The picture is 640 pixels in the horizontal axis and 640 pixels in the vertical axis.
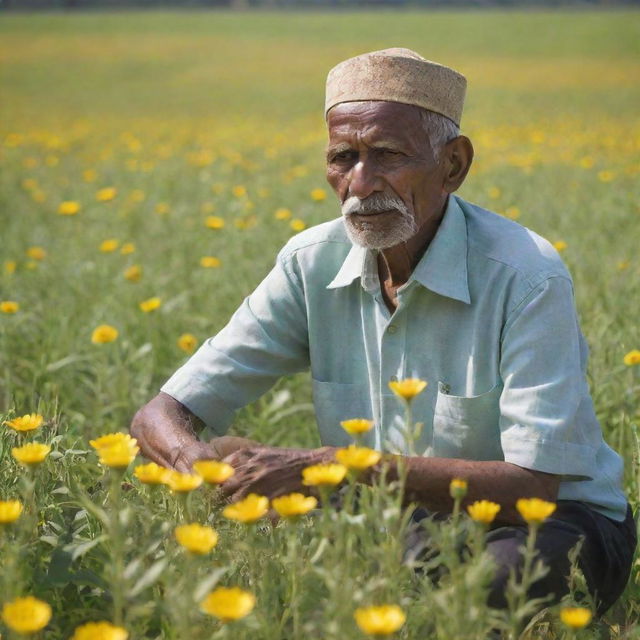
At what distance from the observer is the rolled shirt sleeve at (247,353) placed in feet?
8.03

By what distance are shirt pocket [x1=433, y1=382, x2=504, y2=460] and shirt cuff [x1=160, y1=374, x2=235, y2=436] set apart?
0.57 m

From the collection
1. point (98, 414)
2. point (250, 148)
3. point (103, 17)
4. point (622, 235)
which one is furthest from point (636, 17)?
point (98, 414)

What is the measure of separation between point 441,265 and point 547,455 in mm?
504

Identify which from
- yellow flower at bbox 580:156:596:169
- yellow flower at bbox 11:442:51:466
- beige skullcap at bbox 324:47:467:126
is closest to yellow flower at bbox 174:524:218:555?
yellow flower at bbox 11:442:51:466

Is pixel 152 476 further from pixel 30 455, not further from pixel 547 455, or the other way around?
pixel 547 455

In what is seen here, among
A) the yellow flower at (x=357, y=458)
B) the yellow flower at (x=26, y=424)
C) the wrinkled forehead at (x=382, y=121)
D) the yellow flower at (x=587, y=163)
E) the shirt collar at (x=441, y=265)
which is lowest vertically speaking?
the yellow flower at (x=587, y=163)

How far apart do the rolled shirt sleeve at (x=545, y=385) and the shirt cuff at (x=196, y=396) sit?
2.47 ft

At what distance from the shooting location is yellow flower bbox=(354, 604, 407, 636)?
50.4 inches

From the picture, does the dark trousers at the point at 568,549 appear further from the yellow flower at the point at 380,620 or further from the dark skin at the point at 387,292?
the yellow flower at the point at 380,620

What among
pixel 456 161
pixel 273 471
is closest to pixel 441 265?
pixel 456 161

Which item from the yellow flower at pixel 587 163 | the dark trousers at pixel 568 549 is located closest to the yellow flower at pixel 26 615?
the dark trousers at pixel 568 549

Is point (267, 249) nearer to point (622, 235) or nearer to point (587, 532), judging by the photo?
point (622, 235)

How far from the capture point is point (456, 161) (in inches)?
91.3

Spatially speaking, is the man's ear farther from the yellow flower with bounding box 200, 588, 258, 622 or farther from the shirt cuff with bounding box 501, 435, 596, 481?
the yellow flower with bounding box 200, 588, 258, 622
